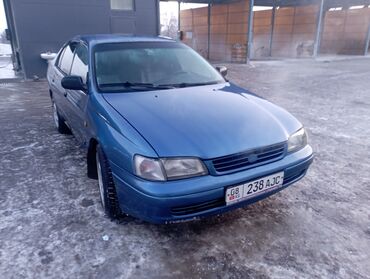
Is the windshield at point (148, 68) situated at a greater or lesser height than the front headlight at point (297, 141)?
greater

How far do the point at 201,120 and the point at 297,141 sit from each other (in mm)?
822

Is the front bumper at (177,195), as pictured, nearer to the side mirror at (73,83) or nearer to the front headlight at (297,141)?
the front headlight at (297,141)

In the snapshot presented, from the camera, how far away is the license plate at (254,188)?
1962mm

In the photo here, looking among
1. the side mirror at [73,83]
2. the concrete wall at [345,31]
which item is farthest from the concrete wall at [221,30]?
the side mirror at [73,83]

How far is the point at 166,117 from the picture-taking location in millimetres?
2195

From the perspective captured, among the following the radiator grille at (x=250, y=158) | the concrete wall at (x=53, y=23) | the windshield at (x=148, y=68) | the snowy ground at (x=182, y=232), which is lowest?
Answer: the snowy ground at (x=182, y=232)

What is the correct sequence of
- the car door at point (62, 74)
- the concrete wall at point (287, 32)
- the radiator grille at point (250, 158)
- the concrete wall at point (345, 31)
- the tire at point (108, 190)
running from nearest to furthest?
the radiator grille at point (250, 158) < the tire at point (108, 190) < the car door at point (62, 74) < the concrete wall at point (287, 32) < the concrete wall at point (345, 31)

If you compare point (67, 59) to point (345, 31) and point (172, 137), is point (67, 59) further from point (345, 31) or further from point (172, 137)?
point (345, 31)

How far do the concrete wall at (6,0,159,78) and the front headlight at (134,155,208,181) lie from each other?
8845 mm

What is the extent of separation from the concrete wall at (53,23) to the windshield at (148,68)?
285 inches

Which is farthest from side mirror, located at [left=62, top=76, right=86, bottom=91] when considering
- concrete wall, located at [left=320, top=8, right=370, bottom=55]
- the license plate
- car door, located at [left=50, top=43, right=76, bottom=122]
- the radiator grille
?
concrete wall, located at [left=320, top=8, right=370, bottom=55]

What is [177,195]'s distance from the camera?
1.83 metres

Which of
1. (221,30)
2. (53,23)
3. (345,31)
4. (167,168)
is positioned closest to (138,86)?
(167,168)

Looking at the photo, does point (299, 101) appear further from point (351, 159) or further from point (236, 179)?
point (236, 179)
